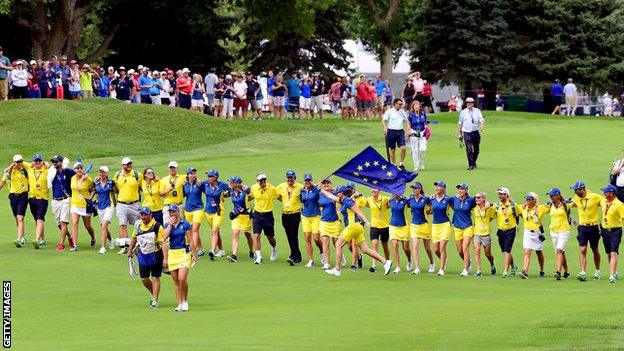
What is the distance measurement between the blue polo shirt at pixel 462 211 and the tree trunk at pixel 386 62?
163 feet

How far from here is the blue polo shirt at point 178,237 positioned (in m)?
24.0

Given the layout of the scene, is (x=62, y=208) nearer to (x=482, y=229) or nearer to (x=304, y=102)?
(x=482, y=229)

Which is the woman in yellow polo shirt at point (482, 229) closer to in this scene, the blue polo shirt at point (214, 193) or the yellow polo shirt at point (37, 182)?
the blue polo shirt at point (214, 193)

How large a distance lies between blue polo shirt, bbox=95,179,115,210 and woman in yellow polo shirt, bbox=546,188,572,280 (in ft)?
32.1

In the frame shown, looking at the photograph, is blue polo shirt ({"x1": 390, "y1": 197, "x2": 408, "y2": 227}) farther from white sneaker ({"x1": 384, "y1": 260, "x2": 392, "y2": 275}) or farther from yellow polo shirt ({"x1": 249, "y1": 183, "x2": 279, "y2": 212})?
yellow polo shirt ({"x1": 249, "y1": 183, "x2": 279, "y2": 212})

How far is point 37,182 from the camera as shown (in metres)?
32.5

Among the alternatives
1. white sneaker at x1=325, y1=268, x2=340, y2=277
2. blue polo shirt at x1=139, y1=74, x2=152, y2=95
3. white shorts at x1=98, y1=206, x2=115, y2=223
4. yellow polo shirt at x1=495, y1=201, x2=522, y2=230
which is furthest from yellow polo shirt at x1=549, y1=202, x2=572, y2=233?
blue polo shirt at x1=139, y1=74, x2=152, y2=95

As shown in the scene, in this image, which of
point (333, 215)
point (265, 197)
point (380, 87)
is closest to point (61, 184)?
point (265, 197)

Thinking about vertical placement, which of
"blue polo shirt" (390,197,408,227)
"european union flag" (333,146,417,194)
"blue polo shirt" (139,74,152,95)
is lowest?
"blue polo shirt" (390,197,408,227)

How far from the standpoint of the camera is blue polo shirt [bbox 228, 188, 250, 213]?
3109 cm

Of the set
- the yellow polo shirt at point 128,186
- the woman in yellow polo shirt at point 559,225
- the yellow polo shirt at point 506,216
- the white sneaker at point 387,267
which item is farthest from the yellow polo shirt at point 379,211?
the yellow polo shirt at point 128,186

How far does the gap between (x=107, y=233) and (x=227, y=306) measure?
329 inches

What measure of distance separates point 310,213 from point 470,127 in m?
10.4

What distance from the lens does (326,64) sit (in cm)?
7906
